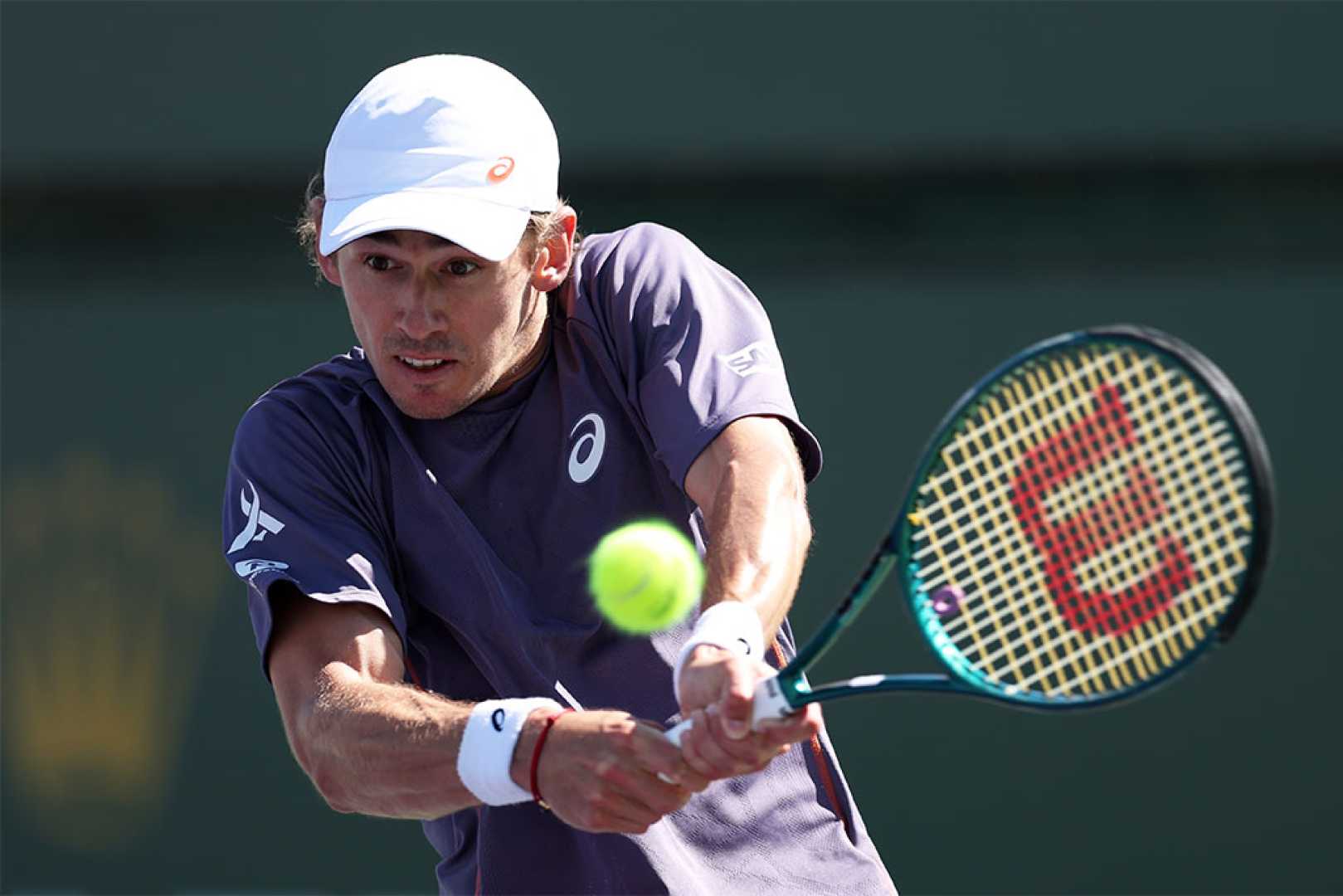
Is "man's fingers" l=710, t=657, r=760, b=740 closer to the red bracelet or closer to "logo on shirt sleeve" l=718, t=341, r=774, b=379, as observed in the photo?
the red bracelet

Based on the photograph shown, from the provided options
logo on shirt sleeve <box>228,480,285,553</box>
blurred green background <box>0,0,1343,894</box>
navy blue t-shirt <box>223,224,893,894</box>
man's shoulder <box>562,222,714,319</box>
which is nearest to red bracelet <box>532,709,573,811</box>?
navy blue t-shirt <box>223,224,893,894</box>

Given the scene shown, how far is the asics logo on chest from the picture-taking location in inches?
103

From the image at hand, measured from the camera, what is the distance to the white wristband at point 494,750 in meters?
2.19

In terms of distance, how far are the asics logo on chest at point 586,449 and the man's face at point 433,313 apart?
0.13 m

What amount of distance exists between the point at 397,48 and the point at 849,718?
2.38 meters

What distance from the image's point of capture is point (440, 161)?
8.38 feet

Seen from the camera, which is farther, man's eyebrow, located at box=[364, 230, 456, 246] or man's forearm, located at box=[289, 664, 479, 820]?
man's eyebrow, located at box=[364, 230, 456, 246]

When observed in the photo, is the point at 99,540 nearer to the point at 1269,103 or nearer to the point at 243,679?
the point at 243,679

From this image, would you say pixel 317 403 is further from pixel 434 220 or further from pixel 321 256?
pixel 434 220

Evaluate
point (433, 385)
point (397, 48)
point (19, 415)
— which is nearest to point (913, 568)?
point (433, 385)

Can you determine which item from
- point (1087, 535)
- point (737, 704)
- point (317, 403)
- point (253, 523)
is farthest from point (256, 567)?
point (1087, 535)

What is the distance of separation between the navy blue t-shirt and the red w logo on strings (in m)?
0.35

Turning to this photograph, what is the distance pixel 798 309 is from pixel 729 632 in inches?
138

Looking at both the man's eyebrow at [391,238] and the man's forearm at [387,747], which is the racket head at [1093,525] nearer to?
the man's forearm at [387,747]
